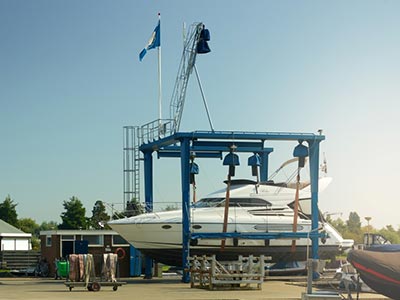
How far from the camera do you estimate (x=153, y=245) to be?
112 ft

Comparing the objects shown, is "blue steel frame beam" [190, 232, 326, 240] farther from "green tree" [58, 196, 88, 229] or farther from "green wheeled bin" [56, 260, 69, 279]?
"green tree" [58, 196, 88, 229]

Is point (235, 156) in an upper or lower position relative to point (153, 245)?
upper

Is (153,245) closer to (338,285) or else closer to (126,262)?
(126,262)

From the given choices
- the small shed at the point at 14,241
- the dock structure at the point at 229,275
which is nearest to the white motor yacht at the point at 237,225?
the dock structure at the point at 229,275

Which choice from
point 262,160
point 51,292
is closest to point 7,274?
point 262,160

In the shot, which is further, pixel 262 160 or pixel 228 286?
pixel 262 160

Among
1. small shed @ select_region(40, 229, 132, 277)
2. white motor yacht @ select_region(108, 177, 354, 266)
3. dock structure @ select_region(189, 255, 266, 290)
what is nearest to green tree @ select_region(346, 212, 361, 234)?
small shed @ select_region(40, 229, 132, 277)

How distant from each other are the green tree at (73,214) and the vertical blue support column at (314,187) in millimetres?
50174

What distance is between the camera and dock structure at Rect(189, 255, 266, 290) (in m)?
27.6

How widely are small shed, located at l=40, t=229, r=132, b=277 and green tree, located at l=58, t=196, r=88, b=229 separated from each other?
1545 inches

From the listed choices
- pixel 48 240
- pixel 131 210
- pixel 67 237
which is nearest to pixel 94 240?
pixel 67 237

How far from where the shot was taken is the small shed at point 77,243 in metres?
40.4

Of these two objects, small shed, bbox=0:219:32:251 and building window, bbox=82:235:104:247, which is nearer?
building window, bbox=82:235:104:247

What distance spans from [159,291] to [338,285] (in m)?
6.41
